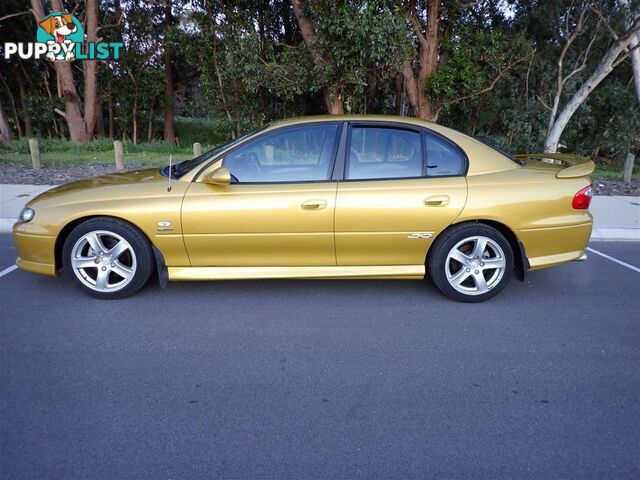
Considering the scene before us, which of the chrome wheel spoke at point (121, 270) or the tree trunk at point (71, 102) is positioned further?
the tree trunk at point (71, 102)

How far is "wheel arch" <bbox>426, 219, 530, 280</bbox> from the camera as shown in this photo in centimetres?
421

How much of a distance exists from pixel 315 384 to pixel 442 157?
2350mm

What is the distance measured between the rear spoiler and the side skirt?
1.54 metres

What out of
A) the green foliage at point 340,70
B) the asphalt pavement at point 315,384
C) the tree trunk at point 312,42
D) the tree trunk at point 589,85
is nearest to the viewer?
the asphalt pavement at point 315,384

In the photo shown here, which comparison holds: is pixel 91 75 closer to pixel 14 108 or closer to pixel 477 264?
pixel 14 108

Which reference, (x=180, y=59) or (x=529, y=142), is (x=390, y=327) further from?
(x=180, y=59)

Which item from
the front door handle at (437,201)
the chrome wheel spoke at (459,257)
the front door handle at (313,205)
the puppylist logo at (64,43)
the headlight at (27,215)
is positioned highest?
the puppylist logo at (64,43)

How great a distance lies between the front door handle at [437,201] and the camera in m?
4.05

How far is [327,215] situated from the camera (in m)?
4.00

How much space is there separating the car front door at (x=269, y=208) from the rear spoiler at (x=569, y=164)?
2.07 meters

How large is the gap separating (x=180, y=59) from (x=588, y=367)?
21.8 metres

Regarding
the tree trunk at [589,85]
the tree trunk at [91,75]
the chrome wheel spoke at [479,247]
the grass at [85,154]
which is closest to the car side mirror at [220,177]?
the chrome wheel spoke at [479,247]

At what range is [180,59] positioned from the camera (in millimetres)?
21406

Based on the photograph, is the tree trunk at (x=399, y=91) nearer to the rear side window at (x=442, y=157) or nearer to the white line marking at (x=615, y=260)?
the white line marking at (x=615, y=260)
